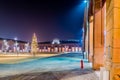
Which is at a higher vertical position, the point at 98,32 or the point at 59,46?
the point at 98,32

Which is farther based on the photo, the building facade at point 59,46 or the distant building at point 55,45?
the building facade at point 59,46

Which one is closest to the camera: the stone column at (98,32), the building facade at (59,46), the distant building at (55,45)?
the stone column at (98,32)

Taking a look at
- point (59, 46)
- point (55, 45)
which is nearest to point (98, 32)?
point (59, 46)

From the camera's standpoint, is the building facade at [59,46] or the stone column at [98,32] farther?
the building facade at [59,46]

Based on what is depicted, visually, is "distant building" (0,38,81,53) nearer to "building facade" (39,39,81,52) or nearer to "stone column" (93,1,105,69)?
"building facade" (39,39,81,52)

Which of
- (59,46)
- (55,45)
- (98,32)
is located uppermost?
(98,32)

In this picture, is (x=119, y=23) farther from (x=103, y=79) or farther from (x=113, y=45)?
(x=103, y=79)

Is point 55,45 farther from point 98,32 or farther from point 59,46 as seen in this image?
point 98,32

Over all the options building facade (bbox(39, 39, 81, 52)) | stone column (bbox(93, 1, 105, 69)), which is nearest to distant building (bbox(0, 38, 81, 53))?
building facade (bbox(39, 39, 81, 52))

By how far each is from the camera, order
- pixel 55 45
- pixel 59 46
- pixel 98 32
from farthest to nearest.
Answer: pixel 55 45, pixel 59 46, pixel 98 32

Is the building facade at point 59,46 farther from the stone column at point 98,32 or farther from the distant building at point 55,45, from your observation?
the stone column at point 98,32

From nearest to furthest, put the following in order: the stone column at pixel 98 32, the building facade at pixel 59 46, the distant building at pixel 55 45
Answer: the stone column at pixel 98 32, the distant building at pixel 55 45, the building facade at pixel 59 46

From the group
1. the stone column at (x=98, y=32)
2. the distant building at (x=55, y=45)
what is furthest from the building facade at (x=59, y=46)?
the stone column at (x=98, y=32)

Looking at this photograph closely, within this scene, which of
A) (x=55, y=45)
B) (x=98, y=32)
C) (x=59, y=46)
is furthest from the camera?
(x=55, y=45)
